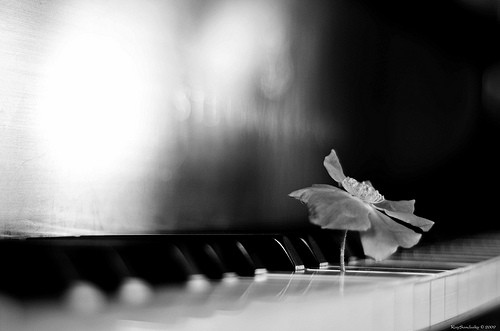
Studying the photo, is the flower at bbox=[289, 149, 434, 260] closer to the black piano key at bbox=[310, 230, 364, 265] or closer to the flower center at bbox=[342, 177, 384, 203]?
the flower center at bbox=[342, 177, 384, 203]

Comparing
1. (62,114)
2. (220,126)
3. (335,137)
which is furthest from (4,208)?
(335,137)

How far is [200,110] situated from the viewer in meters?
1.57

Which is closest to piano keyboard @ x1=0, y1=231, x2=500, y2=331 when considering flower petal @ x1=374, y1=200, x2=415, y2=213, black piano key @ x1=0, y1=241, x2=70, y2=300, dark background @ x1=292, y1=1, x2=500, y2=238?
black piano key @ x1=0, y1=241, x2=70, y2=300

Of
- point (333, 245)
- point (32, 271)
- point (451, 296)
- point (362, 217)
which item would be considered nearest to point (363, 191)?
point (362, 217)

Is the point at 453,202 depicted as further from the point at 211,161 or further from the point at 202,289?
the point at 202,289

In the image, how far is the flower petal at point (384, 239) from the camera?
1259mm

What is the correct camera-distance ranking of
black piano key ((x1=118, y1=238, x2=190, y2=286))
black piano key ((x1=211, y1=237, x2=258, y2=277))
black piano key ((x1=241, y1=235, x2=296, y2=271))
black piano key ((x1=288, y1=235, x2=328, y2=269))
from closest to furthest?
black piano key ((x1=118, y1=238, x2=190, y2=286)), black piano key ((x1=211, y1=237, x2=258, y2=277)), black piano key ((x1=241, y1=235, x2=296, y2=271)), black piano key ((x1=288, y1=235, x2=328, y2=269))

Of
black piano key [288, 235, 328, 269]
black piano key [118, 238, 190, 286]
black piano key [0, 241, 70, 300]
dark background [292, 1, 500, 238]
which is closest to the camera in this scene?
Answer: black piano key [0, 241, 70, 300]

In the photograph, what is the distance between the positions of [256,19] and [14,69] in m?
0.77

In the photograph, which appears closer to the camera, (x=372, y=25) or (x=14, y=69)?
(x=14, y=69)

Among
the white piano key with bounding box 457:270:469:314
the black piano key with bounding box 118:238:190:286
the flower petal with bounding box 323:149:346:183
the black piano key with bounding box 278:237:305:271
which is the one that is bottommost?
the white piano key with bounding box 457:270:469:314

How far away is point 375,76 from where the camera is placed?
2412 mm

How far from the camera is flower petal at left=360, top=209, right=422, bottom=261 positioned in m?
1.26

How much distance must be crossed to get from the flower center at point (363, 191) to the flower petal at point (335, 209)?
2cm
